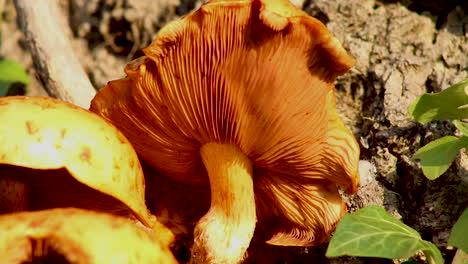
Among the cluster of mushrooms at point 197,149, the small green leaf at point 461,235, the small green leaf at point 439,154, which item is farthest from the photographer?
the small green leaf at point 439,154

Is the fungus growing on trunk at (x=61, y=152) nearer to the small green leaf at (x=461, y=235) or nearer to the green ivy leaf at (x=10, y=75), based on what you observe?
the small green leaf at (x=461, y=235)

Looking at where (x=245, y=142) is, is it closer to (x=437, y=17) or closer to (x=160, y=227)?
(x=160, y=227)

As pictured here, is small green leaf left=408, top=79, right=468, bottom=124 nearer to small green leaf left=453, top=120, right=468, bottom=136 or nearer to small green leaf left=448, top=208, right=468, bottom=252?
small green leaf left=453, top=120, right=468, bottom=136

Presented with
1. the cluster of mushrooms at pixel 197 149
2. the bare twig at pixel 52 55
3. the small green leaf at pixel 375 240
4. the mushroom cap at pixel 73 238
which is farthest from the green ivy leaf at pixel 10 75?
the small green leaf at pixel 375 240

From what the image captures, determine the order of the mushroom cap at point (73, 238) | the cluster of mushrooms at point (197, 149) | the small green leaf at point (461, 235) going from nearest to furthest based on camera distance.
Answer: the mushroom cap at point (73, 238) < the cluster of mushrooms at point (197, 149) < the small green leaf at point (461, 235)

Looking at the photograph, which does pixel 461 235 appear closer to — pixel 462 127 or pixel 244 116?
pixel 462 127

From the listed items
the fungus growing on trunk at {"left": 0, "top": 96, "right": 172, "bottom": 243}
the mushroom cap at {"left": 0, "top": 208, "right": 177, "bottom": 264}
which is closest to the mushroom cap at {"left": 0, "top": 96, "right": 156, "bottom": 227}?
the fungus growing on trunk at {"left": 0, "top": 96, "right": 172, "bottom": 243}
